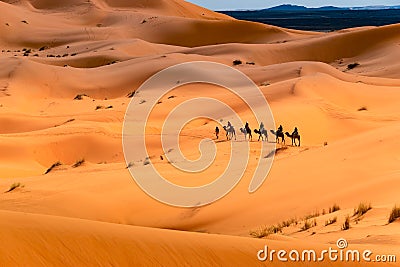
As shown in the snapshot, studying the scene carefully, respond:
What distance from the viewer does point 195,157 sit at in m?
13.9

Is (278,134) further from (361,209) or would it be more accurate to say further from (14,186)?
(361,209)

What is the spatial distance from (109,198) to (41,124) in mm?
10884

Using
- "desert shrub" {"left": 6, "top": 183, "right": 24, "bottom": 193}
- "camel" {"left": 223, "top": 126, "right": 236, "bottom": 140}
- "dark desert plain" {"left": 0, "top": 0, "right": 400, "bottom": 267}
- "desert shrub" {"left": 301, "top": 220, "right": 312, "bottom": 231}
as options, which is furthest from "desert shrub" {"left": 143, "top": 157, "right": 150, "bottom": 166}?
"desert shrub" {"left": 301, "top": 220, "right": 312, "bottom": 231}

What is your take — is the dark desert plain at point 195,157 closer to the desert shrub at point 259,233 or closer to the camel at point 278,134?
the desert shrub at point 259,233

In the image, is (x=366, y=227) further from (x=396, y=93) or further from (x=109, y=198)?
(x=396, y=93)

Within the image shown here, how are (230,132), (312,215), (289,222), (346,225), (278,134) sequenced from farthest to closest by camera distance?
(230,132)
(278,134)
(312,215)
(289,222)
(346,225)

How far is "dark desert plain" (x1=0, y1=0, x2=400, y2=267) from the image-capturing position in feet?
18.0

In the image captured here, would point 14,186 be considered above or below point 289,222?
above

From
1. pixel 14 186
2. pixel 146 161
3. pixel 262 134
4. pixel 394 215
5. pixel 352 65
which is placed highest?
pixel 352 65

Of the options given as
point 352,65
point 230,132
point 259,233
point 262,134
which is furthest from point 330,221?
point 352,65

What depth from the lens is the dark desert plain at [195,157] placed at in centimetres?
549

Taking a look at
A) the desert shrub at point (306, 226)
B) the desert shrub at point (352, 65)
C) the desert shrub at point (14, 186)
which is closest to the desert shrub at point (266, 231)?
the desert shrub at point (306, 226)

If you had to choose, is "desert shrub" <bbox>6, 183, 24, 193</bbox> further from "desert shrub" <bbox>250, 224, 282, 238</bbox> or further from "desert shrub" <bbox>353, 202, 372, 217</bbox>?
"desert shrub" <bbox>353, 202, 372, 217</bbox>

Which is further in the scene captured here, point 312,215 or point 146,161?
point 146,161
